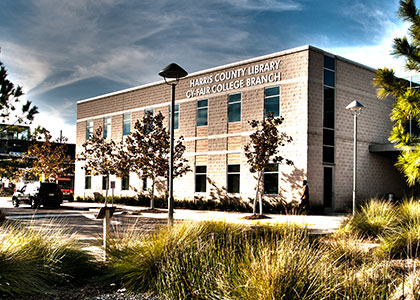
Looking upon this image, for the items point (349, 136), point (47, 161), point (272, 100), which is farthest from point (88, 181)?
point (349, 136)

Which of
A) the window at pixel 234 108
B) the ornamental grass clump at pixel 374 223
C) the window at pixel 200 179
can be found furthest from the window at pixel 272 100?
the ornamental grass clump at pixel 374 223

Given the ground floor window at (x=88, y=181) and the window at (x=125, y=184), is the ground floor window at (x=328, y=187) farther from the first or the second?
the ground floor window at (x=88, y=181)

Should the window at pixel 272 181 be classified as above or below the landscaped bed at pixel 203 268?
above

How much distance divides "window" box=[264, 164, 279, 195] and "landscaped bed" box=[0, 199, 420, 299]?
15597 mm

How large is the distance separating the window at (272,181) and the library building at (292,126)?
0.19 feet

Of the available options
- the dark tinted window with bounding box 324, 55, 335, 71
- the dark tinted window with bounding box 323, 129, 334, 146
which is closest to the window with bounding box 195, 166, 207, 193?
the dark tinted window with bounding box 323, 129, 334, 146

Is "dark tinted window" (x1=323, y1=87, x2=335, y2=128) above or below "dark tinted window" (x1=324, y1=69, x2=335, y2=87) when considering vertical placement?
below

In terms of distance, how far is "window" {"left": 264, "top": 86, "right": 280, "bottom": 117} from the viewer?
2489cm

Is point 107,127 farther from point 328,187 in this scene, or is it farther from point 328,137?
point 328,187

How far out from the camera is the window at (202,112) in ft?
95.5

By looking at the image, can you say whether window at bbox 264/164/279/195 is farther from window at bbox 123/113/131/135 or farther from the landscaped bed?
the landscaped bed

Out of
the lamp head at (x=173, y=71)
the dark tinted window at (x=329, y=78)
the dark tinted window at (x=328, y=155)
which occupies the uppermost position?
the dark tinted window at (x=329, y=78)

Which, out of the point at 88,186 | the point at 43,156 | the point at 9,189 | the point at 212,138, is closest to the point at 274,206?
the point at 212,138

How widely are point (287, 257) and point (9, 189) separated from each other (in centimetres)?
5672
